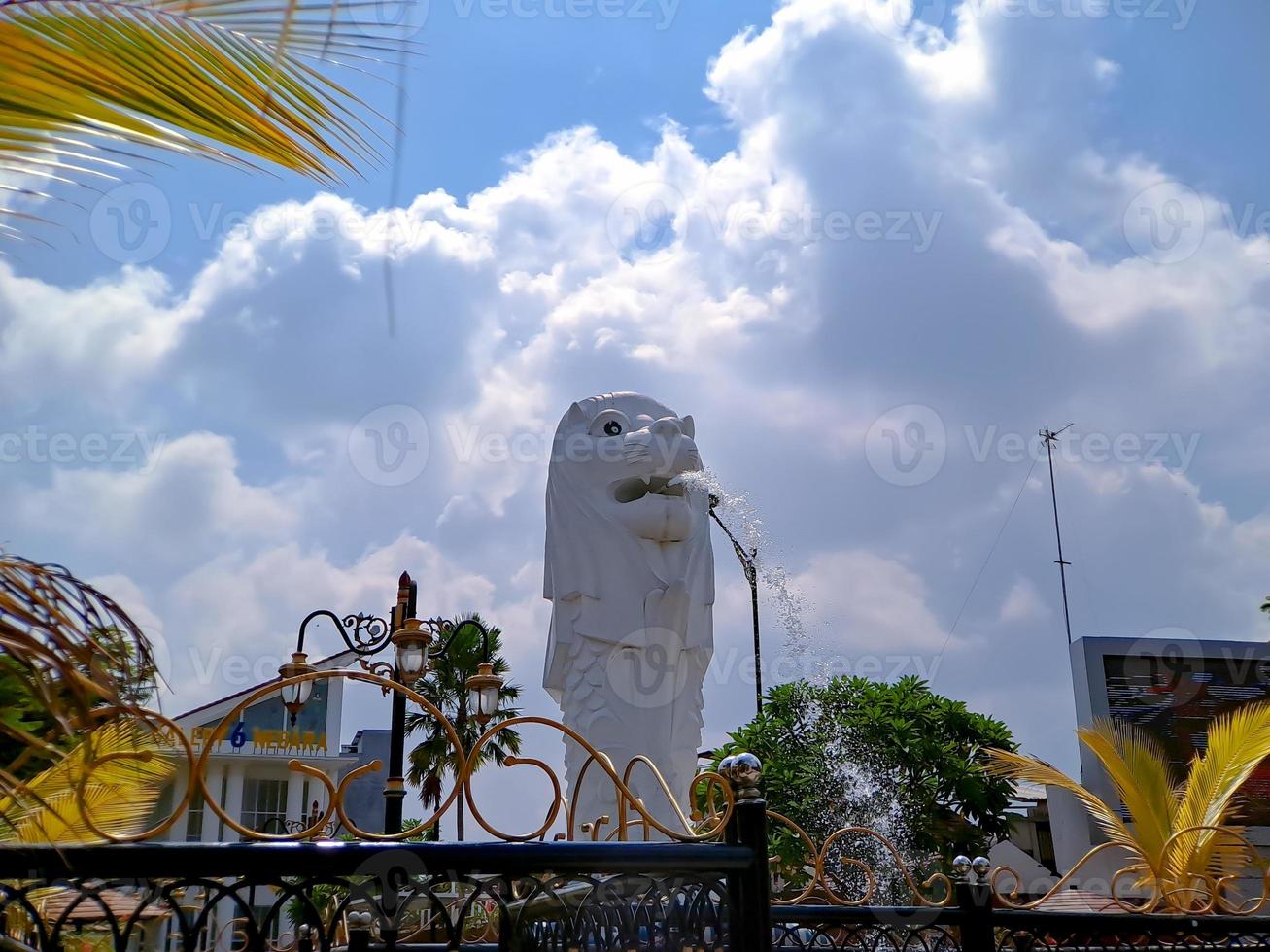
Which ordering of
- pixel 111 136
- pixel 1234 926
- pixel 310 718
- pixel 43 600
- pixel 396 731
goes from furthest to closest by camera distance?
pixel 310 718
pixel 396 731
pixel 1234 926
pixel 111 136
pixel 43 600

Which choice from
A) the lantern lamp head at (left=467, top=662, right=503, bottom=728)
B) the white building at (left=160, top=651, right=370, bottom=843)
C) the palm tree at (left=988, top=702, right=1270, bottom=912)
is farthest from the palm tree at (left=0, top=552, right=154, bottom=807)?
the white building at (left=160, top=651, right=370, bottom=843)

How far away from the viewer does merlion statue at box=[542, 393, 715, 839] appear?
9.49 metres

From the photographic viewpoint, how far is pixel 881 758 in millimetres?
19141

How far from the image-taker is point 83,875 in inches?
91.7

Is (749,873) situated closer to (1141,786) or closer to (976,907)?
(976,907)

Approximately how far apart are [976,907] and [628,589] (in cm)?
568

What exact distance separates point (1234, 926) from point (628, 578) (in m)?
5.66

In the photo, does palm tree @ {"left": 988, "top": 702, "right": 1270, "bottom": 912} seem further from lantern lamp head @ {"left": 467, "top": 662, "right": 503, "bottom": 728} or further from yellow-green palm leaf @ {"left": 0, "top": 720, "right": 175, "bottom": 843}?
Answer: yellow-green palm leaf @ {"left": 0, "top": 720, "right": 175, "bottom": 843}

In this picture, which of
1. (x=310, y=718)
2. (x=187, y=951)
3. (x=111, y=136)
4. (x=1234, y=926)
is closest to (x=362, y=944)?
(x=187, y=951)

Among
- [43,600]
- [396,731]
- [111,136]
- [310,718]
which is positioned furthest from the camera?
[310,718]

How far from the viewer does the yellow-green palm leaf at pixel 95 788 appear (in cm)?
220

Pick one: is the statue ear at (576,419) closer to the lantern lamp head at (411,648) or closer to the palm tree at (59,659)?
the lantern lamp head at (411,648)

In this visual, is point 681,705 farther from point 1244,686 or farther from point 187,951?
point 1244,686

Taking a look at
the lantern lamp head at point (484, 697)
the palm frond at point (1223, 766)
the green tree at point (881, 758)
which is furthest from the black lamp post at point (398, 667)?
the green tree at point (881, 758)
